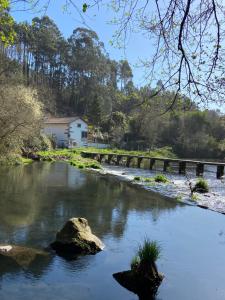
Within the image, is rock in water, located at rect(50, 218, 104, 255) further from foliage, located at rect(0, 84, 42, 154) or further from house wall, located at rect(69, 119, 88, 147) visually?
house wall, located at rect(69, 119, 88, 147)

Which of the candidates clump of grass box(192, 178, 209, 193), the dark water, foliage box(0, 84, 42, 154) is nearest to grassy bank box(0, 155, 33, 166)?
foliage box(0, 84, 42, 154)

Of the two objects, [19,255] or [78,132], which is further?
[78,132]

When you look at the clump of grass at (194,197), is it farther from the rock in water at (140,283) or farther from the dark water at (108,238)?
the rock in water at (140,283)

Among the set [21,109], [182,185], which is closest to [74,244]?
[182,185]

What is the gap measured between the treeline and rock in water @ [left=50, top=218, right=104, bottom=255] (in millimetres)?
55103

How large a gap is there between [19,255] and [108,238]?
3697 mm

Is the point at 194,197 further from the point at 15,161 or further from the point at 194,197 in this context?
the point at 15,161

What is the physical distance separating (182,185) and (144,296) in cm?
2294

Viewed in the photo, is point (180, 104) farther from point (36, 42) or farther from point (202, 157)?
point (36, 42)

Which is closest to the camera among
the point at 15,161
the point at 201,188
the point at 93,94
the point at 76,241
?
the point at 76,241

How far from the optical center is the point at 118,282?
34.1 feet

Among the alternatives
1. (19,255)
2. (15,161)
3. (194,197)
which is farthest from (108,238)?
(15,161)

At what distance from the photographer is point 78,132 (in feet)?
257

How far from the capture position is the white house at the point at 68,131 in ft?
251
